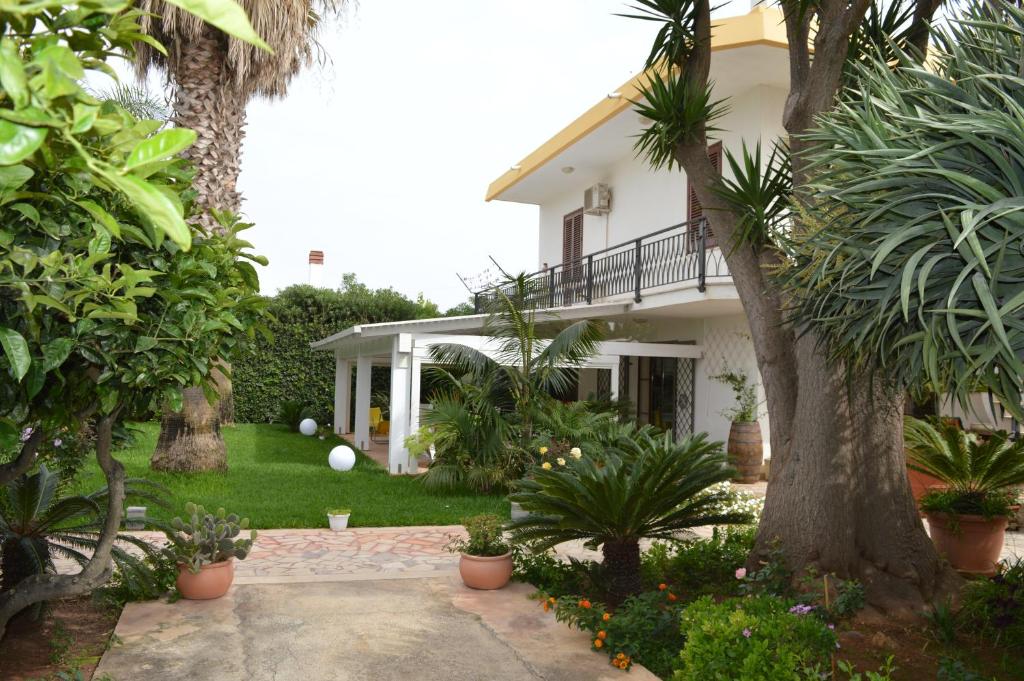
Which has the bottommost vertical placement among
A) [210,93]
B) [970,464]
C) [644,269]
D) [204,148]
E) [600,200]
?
[970,464]

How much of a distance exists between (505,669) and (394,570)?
2588 millimetres

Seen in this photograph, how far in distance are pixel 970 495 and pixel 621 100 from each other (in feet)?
29.3

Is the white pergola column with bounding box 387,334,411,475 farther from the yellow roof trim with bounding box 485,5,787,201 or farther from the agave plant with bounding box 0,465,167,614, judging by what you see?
the agave plant with bounding box 0,465,167,614

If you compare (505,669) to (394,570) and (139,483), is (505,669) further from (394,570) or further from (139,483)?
(139,483)

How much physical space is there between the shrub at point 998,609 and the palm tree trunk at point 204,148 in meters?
9.90

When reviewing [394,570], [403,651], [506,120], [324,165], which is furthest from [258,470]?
[324,165]

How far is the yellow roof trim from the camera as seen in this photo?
A: 10820 mm

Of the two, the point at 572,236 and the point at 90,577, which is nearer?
the point at 90,577

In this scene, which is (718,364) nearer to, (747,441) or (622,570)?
(747,441)

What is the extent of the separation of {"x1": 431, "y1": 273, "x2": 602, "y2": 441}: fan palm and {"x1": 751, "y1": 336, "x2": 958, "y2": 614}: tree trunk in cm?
527

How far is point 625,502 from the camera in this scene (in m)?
5.28

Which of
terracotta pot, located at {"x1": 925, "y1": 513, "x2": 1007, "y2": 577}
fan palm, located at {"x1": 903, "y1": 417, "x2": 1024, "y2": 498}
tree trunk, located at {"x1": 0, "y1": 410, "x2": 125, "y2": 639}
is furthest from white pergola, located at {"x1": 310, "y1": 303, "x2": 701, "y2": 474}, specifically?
tree trunk, located at {"x1": 0, "y1": 410, "x2": 125, "y2": 639}

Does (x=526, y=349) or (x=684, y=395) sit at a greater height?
(x=526, y=349)

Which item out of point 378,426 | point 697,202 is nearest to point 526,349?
point 697,202
